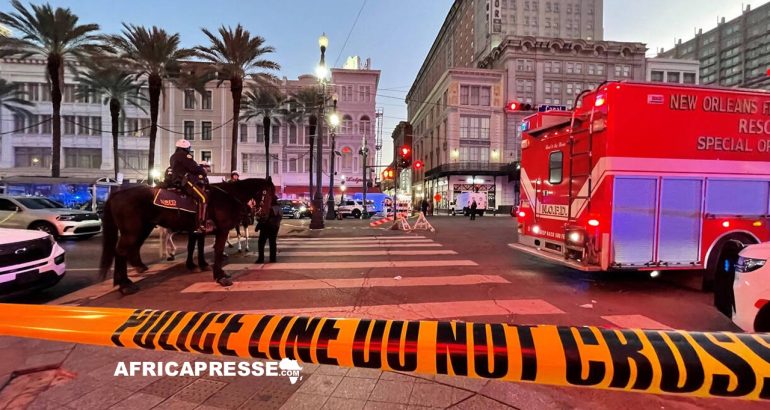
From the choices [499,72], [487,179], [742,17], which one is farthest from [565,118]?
[742,17]

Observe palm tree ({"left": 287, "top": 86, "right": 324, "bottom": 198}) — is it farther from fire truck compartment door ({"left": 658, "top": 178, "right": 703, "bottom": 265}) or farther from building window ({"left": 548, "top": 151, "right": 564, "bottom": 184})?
fire truck compartment door ({"left": 658, "top": 178, "right": 703, "bottom": 265})

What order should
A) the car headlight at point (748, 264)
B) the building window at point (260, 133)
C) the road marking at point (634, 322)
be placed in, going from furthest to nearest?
the building window at point (260, 133)
the road marking at point (634, 322)
the car headlight at point (748, 264)

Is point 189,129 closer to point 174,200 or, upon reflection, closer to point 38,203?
point 38,203

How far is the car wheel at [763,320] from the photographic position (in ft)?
11.4

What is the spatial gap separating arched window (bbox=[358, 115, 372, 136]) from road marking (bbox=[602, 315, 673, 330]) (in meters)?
49.8

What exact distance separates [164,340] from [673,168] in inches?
285

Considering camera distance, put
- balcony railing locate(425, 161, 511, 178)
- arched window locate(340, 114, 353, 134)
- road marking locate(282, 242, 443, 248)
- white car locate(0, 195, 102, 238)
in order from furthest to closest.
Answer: arched window locate(340, 114, 353, 134) < balcony railing locate(425, 161, 511, 178) < road marking locate(282, 242, 443, 248) < white car locate(0, 195, 102, 238)

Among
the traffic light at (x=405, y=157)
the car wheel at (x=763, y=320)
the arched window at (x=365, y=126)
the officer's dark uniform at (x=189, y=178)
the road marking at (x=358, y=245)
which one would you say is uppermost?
the arched window at (x=365, y=126)

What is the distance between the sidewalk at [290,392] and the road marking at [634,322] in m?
1.84

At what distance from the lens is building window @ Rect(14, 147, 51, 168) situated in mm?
45875

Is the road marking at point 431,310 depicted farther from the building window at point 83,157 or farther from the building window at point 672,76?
the building window at point 672,76

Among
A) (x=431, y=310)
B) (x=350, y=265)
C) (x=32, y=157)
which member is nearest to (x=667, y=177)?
(x=431, y=310)

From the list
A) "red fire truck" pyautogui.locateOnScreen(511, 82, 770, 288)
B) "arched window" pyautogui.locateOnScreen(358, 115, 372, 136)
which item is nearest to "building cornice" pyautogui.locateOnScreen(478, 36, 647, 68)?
"arched window" pyautogui.locateOnScreen(358, 115, 372, 136)

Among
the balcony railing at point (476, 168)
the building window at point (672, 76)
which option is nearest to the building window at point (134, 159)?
the balcony railing at point (476, 168)
